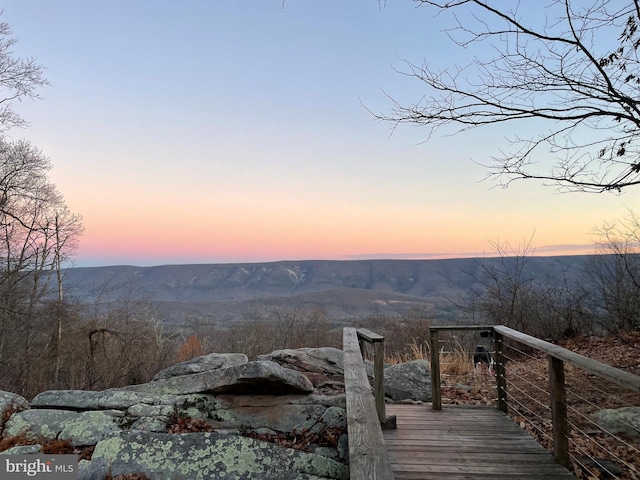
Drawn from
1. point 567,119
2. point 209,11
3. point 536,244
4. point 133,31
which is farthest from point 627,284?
point 133,31

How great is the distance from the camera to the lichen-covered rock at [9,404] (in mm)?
4730

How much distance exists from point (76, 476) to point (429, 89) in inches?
201

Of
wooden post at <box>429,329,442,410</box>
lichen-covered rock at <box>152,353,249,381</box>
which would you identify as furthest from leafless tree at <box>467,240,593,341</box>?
lichen-covered rock at <box>152,353,249,381</box>

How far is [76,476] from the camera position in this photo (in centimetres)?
368

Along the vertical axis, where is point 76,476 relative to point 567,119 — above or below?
below

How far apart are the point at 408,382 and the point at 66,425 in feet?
17.1

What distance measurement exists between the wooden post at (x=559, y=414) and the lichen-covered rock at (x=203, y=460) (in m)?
1.83

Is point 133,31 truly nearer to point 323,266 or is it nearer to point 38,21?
point 38,21

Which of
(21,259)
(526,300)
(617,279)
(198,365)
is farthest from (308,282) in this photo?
(198,365)

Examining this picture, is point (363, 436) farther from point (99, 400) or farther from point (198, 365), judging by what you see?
point (198, 365)

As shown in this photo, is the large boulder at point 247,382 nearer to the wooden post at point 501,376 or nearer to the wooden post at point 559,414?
the wooden post at point 501,376

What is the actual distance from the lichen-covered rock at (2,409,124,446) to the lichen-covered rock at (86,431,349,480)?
0.40 meters

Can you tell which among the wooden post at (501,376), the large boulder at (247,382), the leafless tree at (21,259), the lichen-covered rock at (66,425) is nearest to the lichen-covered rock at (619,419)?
the wooden post at (501,376)

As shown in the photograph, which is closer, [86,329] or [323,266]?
[86,329]
